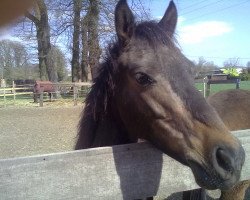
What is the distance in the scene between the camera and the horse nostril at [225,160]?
1.66 m

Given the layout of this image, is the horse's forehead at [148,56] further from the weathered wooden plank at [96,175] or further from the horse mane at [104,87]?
the weathered wooden plank at [96,175]

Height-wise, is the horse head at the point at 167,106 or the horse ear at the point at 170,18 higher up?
the horse ear at the point at 170,18

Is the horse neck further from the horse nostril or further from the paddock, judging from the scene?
the horse nostril

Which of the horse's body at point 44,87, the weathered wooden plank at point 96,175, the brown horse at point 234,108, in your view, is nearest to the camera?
the weathered wooden plank at point 96,175

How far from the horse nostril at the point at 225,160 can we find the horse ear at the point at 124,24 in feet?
3.97

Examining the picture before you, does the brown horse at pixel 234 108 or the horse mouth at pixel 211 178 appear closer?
the horse mouth at pixel 211 178

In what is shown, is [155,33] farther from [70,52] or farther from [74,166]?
[70,52]

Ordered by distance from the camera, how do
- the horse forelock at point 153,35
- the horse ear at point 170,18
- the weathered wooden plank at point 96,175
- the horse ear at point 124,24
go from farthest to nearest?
the horse ear at point 170,18 → the horse ear at point 124,24 → the horse forelock at point 153,35 → the weathered wooden plank at point 96,175

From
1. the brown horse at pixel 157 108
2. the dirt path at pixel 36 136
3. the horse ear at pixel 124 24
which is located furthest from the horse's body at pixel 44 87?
the horse ear at pixel 124 24

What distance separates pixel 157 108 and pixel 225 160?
1.95 feet

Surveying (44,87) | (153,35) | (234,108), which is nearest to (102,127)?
(153,35)

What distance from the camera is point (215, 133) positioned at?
1.78 meters

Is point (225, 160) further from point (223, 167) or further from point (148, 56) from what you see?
point (148, 56)

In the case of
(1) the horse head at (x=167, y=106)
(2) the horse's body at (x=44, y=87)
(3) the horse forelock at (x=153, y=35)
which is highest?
(3) the horse forelock at (x=153, y=35)
